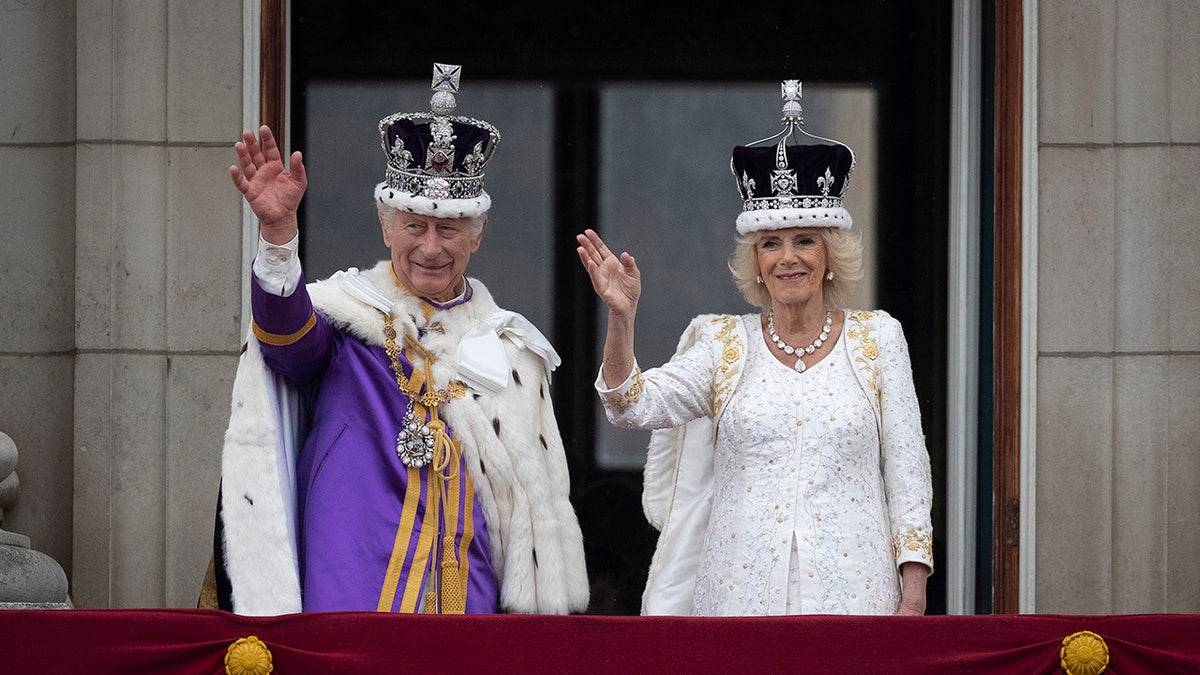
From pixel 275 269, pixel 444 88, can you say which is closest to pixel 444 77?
pixel 444 88

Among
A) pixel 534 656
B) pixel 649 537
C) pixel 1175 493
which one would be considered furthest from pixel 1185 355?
pixel 534 656

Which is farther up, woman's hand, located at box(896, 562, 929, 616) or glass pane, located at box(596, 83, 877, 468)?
glass pane, located at box(596, 83, 877, 468)

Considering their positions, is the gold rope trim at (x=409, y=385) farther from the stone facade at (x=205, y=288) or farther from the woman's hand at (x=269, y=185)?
the stone facade at (x=205, y=288)

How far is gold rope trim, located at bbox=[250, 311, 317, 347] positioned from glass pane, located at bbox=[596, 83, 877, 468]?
2293mm

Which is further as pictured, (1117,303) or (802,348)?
(1117,303)

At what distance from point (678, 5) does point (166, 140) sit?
1.85 metres

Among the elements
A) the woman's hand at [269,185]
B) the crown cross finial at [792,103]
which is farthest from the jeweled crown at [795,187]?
the woman's hand at [269,185]

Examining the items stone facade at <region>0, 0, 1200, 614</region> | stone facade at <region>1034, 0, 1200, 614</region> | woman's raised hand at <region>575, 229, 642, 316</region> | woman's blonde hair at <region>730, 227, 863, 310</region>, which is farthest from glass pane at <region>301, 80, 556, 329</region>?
woman's raised hand at <region>575, 229, 642, 316</region>

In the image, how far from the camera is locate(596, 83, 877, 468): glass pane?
19.2ft

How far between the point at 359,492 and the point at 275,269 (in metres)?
0.54

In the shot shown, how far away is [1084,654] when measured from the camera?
3.04 meters

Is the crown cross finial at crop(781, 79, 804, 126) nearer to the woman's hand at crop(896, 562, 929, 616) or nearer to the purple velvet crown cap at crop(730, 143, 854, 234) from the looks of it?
the purple velvet crown cap at crop(730, 143, 854, 234)

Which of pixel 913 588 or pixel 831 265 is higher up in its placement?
pixel 831 265

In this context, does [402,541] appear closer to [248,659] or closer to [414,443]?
[414,443]
